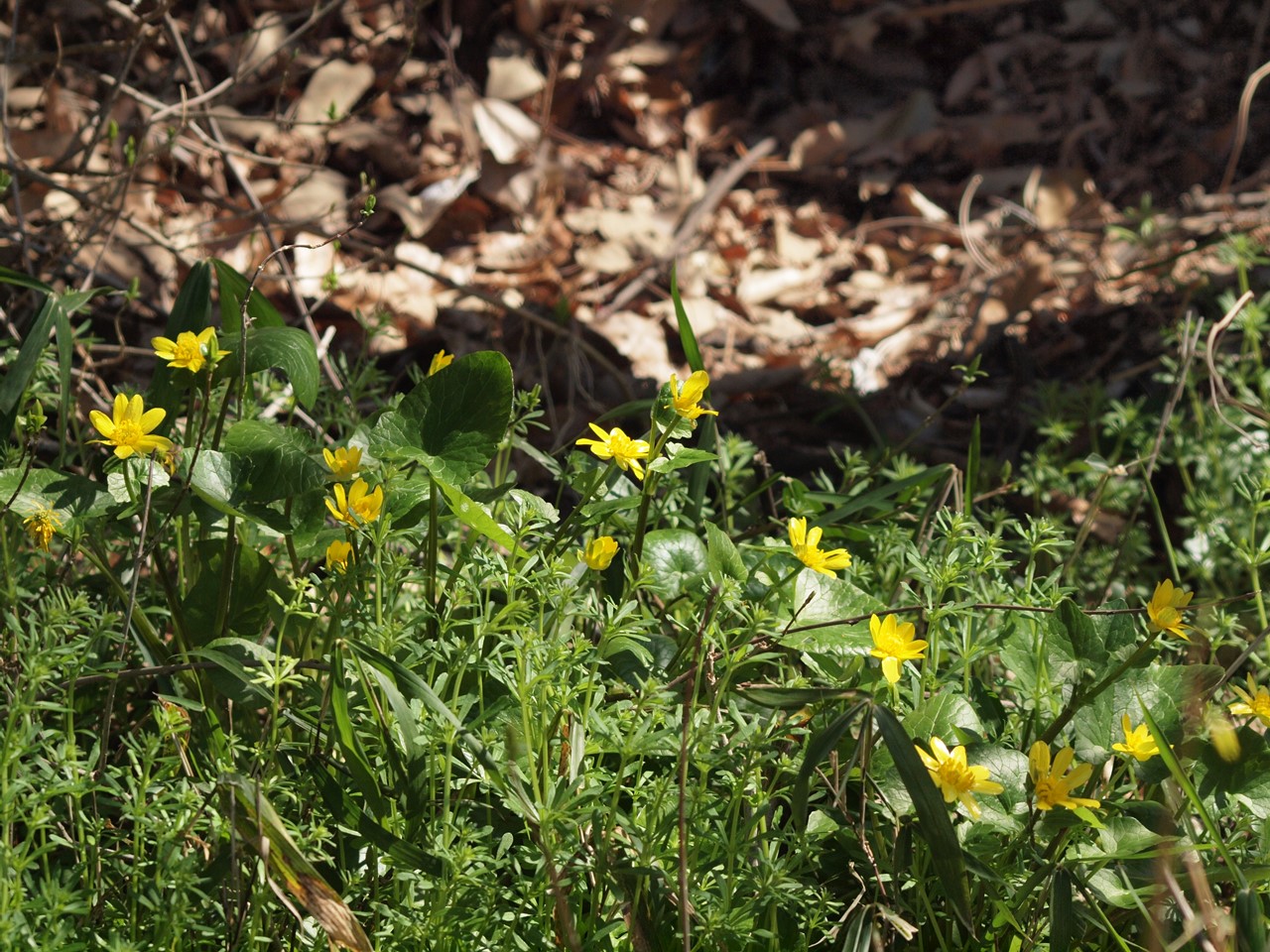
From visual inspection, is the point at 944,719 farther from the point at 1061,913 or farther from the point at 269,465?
the point at 269,465

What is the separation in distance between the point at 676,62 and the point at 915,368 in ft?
5.44

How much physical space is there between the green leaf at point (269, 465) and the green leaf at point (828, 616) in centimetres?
58

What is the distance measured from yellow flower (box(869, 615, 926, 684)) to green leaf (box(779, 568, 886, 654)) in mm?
112

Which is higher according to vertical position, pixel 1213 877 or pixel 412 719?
pixel 412 719

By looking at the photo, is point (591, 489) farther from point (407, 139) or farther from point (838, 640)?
point (407, 139)

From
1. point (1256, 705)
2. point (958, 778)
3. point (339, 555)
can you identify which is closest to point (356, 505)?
point (339, 555)

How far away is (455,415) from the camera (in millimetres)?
1479

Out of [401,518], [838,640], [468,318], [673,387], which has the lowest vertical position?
[468,318]

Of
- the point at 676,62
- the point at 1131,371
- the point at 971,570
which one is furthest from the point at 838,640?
the point at 676,62

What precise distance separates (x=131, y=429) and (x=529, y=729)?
1.77ft

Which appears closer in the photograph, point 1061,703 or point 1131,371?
point 1061,703

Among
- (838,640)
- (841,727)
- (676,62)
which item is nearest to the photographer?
(841,727)

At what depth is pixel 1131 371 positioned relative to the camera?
9.77 feet

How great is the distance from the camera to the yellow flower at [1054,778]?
4.00ft
